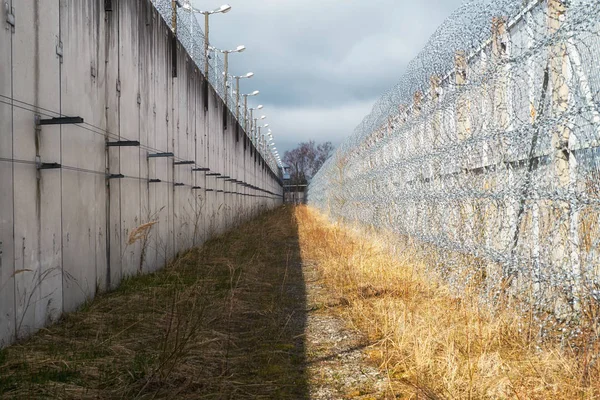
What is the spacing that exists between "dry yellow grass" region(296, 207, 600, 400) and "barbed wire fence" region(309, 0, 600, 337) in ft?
0.53

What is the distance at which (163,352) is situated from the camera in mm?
2607

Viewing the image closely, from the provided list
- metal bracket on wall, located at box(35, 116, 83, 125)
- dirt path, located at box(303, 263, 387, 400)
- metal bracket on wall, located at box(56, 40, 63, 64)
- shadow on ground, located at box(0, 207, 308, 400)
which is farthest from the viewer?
metal bracket on wall, located at box(56, 40, 63, 64)

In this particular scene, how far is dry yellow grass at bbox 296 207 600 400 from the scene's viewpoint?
2.34 m

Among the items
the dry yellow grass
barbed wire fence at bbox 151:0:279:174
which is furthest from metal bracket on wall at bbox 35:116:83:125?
barbed wire fence at bbox 151:0:279:174

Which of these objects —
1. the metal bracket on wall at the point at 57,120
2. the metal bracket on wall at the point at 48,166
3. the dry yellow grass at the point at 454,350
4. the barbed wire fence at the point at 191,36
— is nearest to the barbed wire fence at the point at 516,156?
the dry yellow grass at the point at 454,350

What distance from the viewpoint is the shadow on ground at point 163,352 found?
2.56m

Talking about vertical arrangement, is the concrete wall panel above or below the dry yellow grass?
above

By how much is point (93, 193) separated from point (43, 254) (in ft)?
3.51

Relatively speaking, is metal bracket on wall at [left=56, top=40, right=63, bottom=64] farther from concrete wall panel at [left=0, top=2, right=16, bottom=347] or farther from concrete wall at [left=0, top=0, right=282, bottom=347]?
concrete wall panel at [left=0, top=2, right=16, bottom=347]

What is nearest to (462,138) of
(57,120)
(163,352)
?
(163,352)

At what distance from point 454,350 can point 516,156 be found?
53.1 inches

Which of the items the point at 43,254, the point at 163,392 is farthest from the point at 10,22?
the point at 163,392

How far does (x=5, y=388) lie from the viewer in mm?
2432

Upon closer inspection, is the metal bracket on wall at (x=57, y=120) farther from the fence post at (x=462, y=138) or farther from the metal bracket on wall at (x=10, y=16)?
the fence post at (x=462, y=138)
